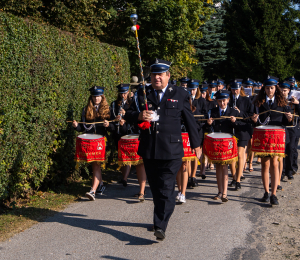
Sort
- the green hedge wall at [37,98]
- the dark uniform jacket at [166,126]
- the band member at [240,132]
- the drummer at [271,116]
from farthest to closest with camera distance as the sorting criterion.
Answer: the band member at [240,132], the drummer at [271,116], the green hedge wall at [37,98], the dark uniform jacket at [166,126]

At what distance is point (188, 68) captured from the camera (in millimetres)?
32688

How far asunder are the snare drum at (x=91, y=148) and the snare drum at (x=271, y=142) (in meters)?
2.96

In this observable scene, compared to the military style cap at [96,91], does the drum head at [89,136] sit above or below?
below

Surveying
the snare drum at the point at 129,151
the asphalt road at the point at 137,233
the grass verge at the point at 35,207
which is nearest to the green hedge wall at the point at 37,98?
the grass verge at the point at 35,207

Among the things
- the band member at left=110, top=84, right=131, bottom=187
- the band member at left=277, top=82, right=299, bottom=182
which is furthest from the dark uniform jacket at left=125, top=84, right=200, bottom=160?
the band member at left=277, top=82, right=299, bottom=182

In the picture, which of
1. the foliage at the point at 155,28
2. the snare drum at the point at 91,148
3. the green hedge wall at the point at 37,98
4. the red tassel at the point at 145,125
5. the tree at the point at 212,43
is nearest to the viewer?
the red tassel at the point at 145,125

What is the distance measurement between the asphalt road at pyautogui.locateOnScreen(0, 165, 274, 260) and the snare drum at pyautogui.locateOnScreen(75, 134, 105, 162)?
0.86 metres

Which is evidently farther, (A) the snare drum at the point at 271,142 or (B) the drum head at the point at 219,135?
(B) the drum head at the point at 219,135

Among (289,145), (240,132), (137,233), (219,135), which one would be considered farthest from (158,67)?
(289,145)

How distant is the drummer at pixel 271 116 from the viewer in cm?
716

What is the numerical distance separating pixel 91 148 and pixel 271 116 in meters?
3.49

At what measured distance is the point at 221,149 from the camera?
708cm

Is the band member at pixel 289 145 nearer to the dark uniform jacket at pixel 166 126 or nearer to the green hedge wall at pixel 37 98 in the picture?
the dark uniform jacket at pixel 166 126

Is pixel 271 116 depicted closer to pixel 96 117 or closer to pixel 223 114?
pixel 223 114
